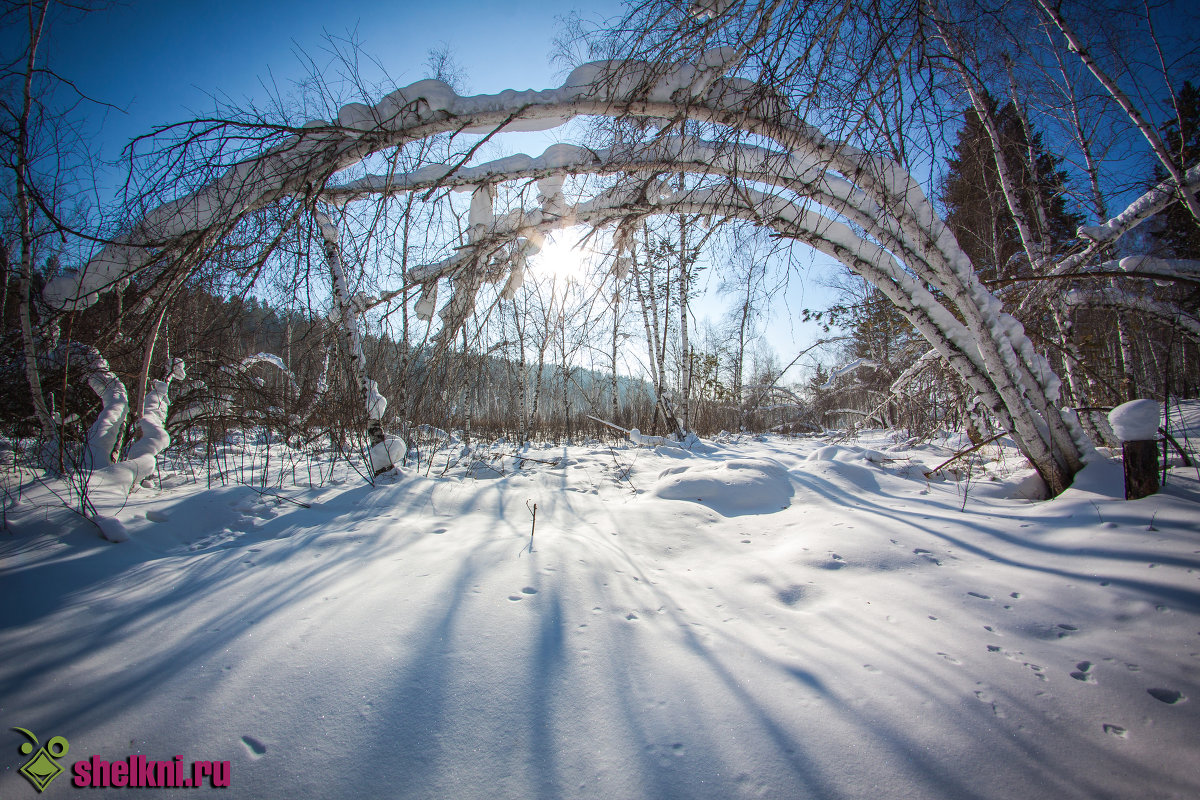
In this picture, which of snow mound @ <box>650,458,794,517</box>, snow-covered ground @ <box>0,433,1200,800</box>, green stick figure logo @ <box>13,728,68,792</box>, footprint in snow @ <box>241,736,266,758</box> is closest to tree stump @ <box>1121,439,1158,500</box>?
snow-covered ground @ <box>0,433,1200,800</box>

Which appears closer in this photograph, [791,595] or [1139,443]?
[791,595]

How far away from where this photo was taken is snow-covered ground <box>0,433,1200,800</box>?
2.65ft

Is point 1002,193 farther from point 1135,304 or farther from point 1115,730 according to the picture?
point 1115,730

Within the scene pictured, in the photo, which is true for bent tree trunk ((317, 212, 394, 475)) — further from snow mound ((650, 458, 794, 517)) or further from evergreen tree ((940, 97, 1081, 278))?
evergreen tree ((940, 97, 1081, 278))

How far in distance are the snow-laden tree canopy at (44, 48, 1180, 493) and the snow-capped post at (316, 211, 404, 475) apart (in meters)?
0.49

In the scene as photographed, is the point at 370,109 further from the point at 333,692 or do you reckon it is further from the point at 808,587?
the point at 808,587

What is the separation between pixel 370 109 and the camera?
2363 millimetres

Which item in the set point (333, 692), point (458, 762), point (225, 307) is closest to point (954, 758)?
point (458, 762)

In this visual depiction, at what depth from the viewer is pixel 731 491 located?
307cm

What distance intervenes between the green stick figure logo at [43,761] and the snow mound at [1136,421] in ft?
13.6

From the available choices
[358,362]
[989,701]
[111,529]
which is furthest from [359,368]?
[989,701]

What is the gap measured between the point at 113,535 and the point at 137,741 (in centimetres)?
174

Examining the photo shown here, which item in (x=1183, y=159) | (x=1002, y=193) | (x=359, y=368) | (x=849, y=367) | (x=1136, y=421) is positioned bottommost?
(x=1136, y=421)

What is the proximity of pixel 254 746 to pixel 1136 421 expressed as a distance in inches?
157
